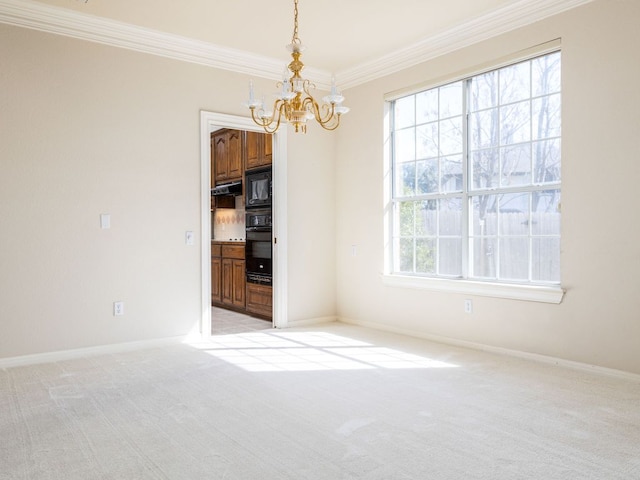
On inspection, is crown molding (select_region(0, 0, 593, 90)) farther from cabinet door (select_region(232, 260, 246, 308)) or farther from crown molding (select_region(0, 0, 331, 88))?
cabinet door (select_region(232, 260, 246, 308))

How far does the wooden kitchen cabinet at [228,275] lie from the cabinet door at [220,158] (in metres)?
1.01

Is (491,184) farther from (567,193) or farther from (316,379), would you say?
(316,379)

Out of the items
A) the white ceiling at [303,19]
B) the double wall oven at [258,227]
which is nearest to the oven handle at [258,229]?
the double wall oven at [258,227]

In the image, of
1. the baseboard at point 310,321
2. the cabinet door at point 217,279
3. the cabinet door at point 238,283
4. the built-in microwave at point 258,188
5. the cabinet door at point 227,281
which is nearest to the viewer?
the baseboard at point 310,321

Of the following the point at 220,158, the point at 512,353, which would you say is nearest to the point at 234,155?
the point at 220,158

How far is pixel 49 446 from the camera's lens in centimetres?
240

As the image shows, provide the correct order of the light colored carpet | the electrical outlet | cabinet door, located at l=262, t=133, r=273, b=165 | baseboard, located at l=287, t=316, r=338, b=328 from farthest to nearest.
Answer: cabinet door, located at l=262, t=133, r=273, b=165 < baseboard, located at l=287, t=316, r=338, b=328 < the electrical outlet < the light colored carpet

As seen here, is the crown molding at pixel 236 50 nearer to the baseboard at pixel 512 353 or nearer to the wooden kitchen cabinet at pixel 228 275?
the wooden kitchen cabinet at pixel 228 275

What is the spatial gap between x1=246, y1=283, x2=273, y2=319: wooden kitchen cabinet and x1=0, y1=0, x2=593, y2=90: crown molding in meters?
2.52

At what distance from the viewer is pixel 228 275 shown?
6.83 meters

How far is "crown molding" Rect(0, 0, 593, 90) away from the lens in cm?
383

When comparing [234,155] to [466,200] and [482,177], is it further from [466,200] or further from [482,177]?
[482,177]

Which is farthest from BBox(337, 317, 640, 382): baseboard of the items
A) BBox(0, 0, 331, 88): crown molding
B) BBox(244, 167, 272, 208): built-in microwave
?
BBox(0, 0, 331, 88): crown molding

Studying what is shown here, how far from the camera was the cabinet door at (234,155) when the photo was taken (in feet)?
21.4
